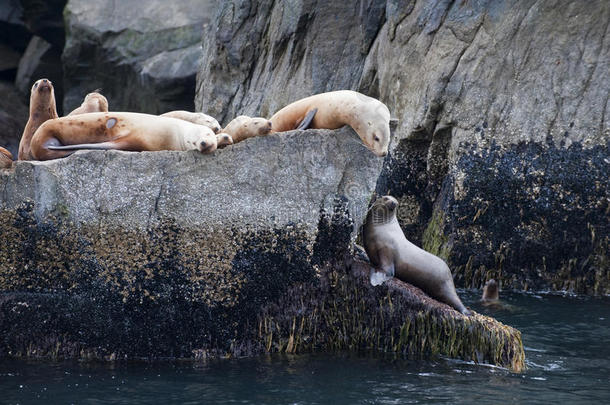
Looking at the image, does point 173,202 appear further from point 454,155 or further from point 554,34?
point 554,34

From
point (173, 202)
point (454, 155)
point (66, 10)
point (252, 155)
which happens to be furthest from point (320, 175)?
point (66, 10)

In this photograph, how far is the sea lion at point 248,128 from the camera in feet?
20.3

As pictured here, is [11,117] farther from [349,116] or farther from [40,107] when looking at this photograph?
[349,116]

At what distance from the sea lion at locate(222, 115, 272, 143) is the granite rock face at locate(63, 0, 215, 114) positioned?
9251 mm

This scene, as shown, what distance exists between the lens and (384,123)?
6656 millimetres

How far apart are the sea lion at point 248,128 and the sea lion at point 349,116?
0.62 metres

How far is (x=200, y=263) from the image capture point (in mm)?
6023

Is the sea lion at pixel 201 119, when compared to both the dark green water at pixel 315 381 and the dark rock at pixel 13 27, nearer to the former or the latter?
the dark green water at pixel 315 381

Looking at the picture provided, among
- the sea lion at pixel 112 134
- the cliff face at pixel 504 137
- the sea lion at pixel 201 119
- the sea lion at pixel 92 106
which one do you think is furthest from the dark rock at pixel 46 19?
the sea lion at pixel 112 134

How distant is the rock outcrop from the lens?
19.5ft

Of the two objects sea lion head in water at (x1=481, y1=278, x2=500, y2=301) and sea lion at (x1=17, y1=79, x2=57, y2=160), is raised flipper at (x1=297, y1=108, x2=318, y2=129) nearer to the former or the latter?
sea lion at (x1=17, y1=79, x2=57, y2=160)

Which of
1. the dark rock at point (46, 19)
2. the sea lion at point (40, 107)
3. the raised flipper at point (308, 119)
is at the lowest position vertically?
the raised flipper at point (308, 119)

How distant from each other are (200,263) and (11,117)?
1173 cm

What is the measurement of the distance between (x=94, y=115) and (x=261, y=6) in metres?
6.87
